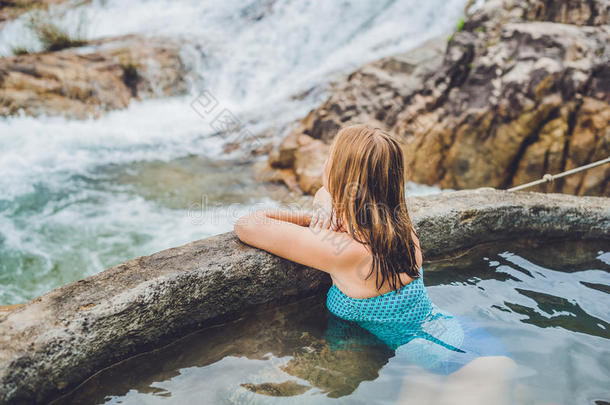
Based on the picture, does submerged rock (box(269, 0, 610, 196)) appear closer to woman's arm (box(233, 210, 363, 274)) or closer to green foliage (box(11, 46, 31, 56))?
woman's arm (box(233, 210, 363, 274))

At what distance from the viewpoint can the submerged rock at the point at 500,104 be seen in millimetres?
4715

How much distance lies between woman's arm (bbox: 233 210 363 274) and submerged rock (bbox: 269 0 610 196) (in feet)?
12.3

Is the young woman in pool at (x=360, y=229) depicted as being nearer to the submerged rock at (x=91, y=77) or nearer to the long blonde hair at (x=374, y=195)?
the long blonde hair at (x=374, y=195)

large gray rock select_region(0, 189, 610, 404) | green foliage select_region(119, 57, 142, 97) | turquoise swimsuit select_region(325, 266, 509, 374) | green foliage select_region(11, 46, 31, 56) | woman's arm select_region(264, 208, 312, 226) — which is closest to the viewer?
large gray rock select_region(0, 189, 610, 404)

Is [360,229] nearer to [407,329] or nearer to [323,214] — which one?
[323,214]

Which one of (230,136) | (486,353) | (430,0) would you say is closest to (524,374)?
(486,353)

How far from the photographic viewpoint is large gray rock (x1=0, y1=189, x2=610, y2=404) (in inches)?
54.0

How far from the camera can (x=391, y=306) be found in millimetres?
1828

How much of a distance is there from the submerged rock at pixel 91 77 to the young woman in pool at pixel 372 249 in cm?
653

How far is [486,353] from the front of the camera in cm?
174

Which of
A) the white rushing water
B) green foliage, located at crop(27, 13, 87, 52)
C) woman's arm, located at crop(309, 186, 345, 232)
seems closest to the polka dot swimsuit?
woman's arm, located at crop(309, 186, 345, 232)

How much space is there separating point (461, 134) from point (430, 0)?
17.8 feet

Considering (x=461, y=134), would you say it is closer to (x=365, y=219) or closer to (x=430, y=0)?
(x=365, y=219)

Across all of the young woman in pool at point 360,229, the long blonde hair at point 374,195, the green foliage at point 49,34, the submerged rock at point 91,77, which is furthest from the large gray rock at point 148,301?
the green foliage at point 49,34
